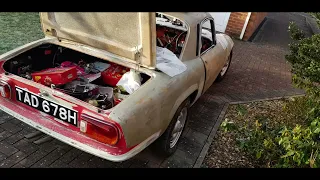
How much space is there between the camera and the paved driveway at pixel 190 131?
9.50 ft

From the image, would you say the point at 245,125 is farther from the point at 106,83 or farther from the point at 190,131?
the point at 106,83

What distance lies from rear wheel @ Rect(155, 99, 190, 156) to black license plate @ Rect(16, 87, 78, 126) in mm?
1030

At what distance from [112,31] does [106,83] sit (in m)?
0.69

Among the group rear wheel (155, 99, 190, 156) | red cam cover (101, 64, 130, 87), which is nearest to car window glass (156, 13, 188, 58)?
red cam cover (101, 64, 130, 87)

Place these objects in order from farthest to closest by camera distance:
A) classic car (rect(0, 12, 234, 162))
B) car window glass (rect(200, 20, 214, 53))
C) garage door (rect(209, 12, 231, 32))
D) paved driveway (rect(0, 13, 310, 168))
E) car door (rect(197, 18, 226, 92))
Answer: garage door (rect(209, 12, 231, 32)) < car window glass (rect(200, 20, 214, 53)) < car door (rect(197, 18, 226, 92)) < paved driveway (rect(0, 13, 310, 168)) < classic car (rect(0, 12, 234, 162))

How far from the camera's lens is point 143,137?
242cm

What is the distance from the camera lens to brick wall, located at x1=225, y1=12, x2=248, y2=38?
8375mm

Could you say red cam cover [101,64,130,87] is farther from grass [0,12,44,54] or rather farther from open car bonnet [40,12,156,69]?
grass [0,12,44,54]

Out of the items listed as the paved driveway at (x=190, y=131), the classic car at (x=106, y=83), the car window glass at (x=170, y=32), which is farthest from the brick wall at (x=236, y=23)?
the classic car at (x=106, y=83)

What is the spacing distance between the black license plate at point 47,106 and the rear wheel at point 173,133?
103cm

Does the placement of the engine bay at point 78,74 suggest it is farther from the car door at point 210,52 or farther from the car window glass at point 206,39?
the car window glass at point 206,39

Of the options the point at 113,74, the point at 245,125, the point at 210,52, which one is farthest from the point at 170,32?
the point at 245,125
